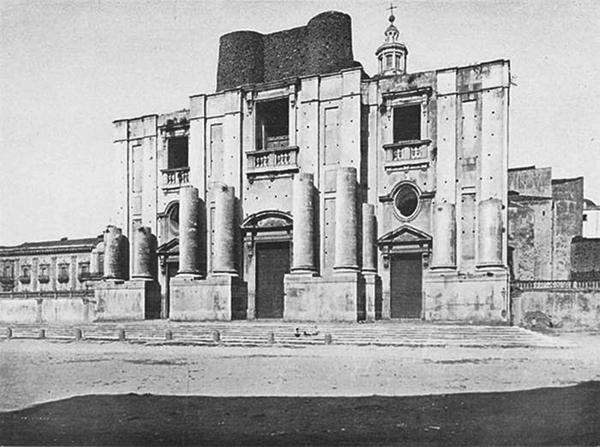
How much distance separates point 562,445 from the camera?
24.1 feet

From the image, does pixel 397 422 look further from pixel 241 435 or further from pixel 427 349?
pixel 427 349

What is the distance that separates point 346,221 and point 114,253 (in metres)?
12.8

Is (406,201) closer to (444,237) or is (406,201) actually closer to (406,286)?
(444,237)

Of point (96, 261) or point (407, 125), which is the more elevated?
point (407, 125)

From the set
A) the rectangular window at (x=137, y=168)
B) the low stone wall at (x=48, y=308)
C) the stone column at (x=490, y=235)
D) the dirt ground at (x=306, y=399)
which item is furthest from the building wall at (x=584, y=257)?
the low stone wall at (x=48, y=308)

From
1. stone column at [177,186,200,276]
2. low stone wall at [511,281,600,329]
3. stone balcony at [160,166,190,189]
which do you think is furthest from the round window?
stone balcony at [160,166,190,189]

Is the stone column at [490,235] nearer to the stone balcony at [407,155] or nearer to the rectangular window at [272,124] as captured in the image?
the stone balcony at [407,155]

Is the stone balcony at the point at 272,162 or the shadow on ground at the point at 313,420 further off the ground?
the stone balcony at the point at 272,162

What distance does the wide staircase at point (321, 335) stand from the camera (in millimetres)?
19984

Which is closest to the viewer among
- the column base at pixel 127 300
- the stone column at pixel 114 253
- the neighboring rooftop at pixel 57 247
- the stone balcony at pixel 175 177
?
the column base at pixel 127 300

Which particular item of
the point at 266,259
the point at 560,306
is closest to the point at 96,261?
the point at 266,259

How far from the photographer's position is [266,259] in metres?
30.2

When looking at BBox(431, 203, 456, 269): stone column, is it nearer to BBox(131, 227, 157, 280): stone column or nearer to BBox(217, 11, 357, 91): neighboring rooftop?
BBox(217, 11, 357, 91): neighboring rooftop

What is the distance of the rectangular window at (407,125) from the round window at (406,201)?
273 cm
